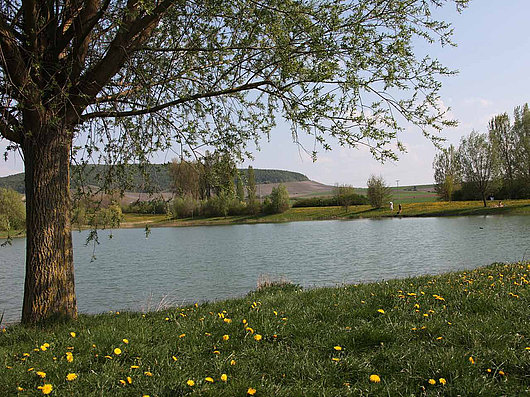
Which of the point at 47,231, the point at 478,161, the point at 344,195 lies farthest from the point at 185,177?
the point at 344,195

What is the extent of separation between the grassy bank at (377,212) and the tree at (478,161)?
2.95 meters

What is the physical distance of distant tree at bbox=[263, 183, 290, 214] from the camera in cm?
7412

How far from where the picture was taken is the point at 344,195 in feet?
247

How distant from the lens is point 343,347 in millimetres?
4074

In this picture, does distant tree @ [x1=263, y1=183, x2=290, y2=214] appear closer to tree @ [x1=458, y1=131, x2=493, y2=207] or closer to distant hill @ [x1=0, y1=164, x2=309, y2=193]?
tree @ [x1=458, y1=131, x2=493, y2=207]

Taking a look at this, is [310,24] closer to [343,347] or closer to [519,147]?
[343,347]

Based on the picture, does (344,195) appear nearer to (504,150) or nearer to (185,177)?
(504,150)

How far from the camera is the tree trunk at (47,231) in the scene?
5.97 metres

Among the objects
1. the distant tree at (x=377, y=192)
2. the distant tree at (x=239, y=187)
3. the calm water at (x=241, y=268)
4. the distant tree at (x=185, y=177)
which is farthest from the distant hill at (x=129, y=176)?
the distant tree at (x=377, y=192)

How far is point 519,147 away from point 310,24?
2432 inches

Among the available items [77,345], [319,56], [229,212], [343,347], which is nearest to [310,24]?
[319,56]

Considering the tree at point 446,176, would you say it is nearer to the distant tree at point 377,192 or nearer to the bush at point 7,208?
the distant tree at point 377,192

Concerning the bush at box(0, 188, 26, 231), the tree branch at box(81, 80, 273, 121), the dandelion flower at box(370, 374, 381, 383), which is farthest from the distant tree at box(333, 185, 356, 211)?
the dandelion flower at box(370, 374, 381, 383)

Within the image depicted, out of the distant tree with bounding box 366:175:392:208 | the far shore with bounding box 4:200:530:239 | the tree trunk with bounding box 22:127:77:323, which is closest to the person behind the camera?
the tree trunk with bounding box 22:127:77:323
